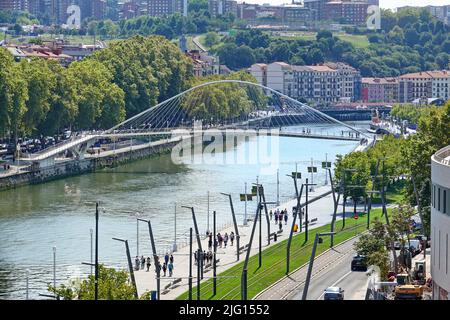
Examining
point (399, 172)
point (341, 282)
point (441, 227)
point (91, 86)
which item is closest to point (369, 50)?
point (91, 86)

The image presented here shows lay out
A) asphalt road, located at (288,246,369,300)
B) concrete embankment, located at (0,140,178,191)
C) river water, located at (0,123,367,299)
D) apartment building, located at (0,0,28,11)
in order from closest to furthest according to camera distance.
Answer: asphalt road, located at (288,246,369,300), river water, located at (0,123,367,299), concrete embankment, located at (0,140,178,191), apartment building, located at (0,0,28,11)

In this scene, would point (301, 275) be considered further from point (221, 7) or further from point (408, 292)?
point (221, 7)

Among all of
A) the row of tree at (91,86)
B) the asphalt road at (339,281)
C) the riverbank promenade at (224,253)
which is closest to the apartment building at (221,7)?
the row of tree at (91,86)

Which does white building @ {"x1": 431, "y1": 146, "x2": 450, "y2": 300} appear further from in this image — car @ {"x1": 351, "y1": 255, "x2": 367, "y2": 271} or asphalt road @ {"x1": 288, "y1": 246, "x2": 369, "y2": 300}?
car @ {"x1": 351, "y1": 255, "x2": 367, "y2": 271}

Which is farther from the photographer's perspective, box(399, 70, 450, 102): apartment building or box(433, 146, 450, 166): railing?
box(399, 70, 450, 102): apartment building

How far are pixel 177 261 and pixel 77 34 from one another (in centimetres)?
12900

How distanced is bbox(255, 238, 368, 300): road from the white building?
2475 millimetres

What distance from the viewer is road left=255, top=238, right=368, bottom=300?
2222 cm

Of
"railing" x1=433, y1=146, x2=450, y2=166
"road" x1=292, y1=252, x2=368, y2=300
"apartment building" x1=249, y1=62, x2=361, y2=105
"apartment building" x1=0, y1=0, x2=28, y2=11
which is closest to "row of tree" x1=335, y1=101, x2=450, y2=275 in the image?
"road" x1=292, y1=252, x2=368, y2=300

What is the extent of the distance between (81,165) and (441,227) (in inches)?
1600

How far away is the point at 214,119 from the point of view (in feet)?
280

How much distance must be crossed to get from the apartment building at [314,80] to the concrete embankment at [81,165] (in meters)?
64.3
